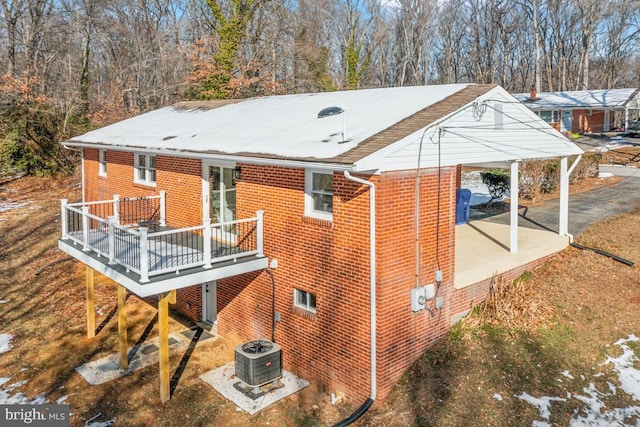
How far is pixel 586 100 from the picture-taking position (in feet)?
134

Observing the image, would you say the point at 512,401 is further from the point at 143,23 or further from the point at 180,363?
the point at 143,23

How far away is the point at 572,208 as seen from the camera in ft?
57.5

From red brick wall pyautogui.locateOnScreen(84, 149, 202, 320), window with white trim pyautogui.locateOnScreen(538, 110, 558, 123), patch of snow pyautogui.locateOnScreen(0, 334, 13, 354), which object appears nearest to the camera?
patch of snow pyautogui.locateOnScreen(0, 334, 13, 354)

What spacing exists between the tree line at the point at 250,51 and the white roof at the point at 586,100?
9.60 meters

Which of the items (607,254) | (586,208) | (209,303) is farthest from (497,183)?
(209,303)

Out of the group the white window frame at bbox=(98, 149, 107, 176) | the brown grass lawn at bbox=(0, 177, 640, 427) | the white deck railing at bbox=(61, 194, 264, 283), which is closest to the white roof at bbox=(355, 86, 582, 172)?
the brown grass lawn at bbox=(0, 177, 640, 427)

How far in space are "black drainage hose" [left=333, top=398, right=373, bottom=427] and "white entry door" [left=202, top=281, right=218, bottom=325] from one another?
16.2ft

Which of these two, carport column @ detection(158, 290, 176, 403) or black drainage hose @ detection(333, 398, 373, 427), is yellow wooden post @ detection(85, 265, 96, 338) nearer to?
carport column @ detection(158, 290, 176, 403)

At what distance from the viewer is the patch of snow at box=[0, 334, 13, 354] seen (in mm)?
11594

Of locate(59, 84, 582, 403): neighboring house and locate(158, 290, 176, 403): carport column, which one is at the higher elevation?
locate(59, 84, 582, 403): neighboring house

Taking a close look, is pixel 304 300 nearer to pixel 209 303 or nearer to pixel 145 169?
pixel 209 303

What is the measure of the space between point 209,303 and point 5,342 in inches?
186

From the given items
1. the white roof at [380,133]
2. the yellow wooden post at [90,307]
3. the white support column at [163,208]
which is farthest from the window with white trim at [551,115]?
the yellow wooden post at [90,307]

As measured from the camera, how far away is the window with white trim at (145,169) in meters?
14.4
